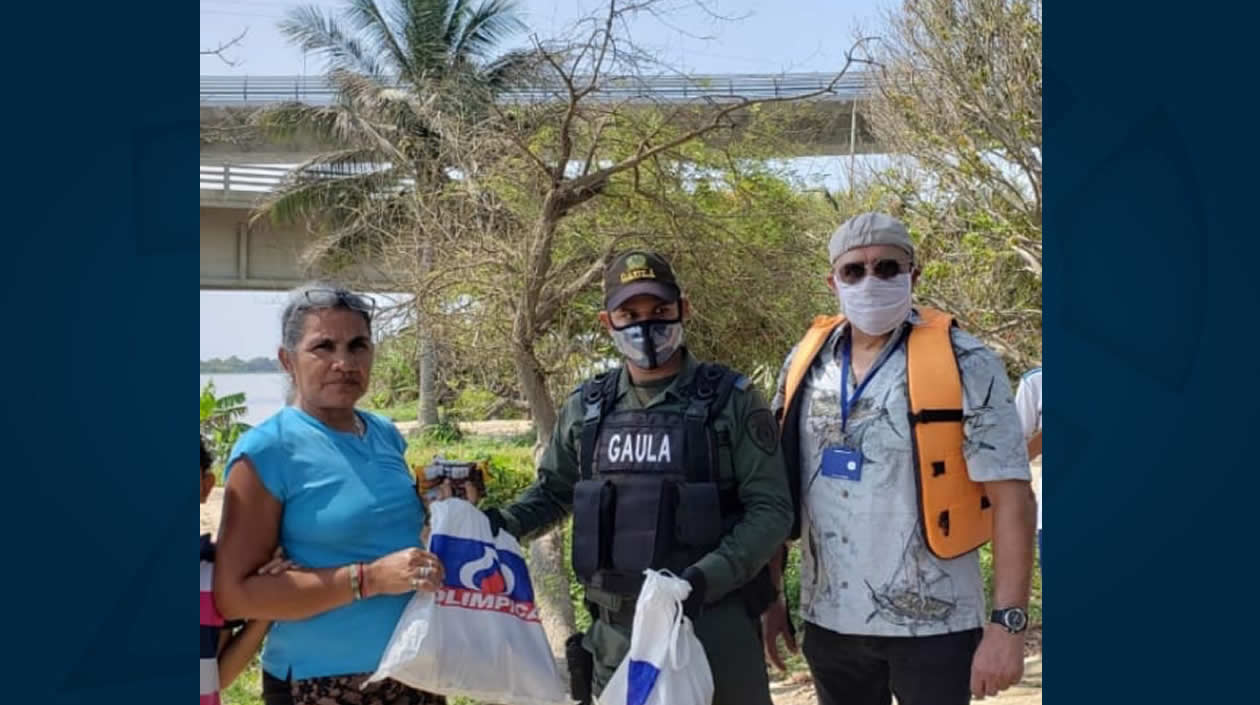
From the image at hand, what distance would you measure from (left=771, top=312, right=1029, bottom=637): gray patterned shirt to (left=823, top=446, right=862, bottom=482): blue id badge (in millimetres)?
11

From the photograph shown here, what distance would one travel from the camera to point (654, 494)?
2969 mm

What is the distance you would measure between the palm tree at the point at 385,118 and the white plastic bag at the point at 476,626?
501 cm

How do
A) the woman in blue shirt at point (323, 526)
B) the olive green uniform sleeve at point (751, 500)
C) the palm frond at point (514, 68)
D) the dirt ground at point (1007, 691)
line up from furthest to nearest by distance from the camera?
the palm frond at point (514, 68) < the dirt ground at point (1007, 691) < the olive green uniform sleeve at point (751, 500) < the woman in blue shirt at point (323, 526)

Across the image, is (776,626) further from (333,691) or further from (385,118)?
(385,118)

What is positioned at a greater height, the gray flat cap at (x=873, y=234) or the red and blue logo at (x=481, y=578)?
the gray flat cap at (x=873, y=234)

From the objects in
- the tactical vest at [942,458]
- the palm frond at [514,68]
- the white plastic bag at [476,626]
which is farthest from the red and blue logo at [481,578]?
the palm frond at [514,68]

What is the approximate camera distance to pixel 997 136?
8.23 metres

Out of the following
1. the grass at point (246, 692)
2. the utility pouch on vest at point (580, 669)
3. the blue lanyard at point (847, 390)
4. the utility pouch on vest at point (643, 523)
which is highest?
the blue lanyard at point (847, 390)

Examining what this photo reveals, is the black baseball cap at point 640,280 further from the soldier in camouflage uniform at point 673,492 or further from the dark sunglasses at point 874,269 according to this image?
the dark sunglasses at point 874,269

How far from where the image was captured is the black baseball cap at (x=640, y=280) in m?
3.08

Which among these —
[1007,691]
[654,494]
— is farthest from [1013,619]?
[1007,691]

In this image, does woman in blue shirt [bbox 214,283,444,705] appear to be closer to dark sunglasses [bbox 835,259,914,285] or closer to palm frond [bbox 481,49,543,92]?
dark sunglasses [bbox 835,259,914,285]

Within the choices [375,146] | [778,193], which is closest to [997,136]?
[778,193]

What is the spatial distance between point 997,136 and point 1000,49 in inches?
23.8
